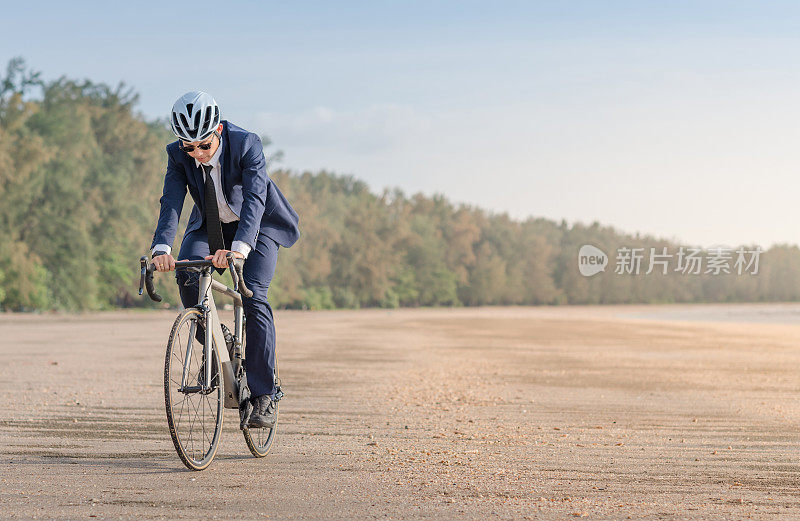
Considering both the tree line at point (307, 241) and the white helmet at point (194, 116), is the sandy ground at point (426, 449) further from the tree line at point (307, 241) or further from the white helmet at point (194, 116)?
the tree line at point (307, 241)

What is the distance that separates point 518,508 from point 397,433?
115 inches

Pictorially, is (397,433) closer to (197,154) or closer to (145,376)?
(197,154)

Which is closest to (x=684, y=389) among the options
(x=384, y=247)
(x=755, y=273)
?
(x=384, y=247)

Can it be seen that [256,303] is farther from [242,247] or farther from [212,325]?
[242,247]

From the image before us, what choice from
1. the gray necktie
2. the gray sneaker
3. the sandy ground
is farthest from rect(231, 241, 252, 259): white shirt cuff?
the sandy ground

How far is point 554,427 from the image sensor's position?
8.14 meters

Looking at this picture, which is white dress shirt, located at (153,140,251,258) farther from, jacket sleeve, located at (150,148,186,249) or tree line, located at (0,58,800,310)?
tree line, located at (0,58,800,310)

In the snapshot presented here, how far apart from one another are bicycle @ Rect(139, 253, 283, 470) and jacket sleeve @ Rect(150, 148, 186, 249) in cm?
28

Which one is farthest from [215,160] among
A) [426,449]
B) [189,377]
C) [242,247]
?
[426,449]

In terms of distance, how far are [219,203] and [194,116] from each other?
652mm

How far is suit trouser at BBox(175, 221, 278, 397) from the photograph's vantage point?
582 centimetres

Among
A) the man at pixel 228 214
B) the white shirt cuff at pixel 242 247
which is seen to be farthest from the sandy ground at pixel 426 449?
the white shirt cuff at pixel 242 247

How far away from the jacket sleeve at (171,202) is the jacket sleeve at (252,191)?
42cm

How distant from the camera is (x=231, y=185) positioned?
5734mm
